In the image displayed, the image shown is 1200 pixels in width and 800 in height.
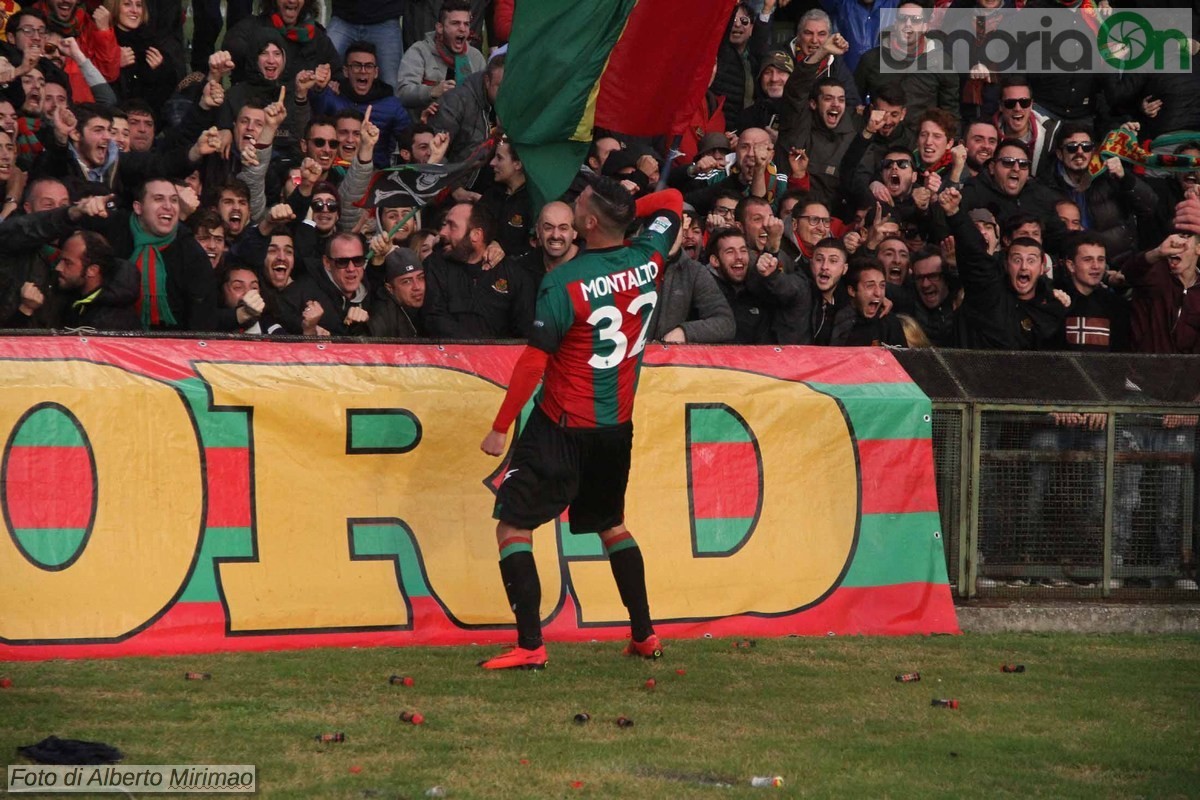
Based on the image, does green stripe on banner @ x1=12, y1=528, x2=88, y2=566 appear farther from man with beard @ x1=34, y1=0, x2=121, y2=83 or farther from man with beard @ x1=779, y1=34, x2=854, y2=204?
man with beard @ x1=779, y1=34, x2=854, y2=204

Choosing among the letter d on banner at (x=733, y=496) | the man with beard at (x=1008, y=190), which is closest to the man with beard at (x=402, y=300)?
the letter d on banner at (x=733, y=496)

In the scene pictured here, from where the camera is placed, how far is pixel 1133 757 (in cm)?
668

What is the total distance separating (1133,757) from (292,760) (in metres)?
3.37

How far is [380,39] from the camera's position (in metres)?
14.0

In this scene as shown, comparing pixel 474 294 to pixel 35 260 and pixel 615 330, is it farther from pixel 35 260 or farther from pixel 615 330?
pixel 35 260

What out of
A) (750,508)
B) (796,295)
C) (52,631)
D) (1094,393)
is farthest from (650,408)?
(52,631)

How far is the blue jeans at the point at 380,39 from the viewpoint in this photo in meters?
13.9

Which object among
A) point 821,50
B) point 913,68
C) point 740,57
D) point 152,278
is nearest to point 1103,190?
point 913,68

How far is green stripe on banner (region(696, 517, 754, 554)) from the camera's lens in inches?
366

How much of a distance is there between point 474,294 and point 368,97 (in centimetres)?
381

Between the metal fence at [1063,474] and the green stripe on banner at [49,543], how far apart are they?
492 centimetres

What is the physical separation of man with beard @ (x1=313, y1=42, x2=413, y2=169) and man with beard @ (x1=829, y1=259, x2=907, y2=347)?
4236 millimetres

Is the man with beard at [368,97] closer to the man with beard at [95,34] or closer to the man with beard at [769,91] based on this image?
the man with beard at [95,34]

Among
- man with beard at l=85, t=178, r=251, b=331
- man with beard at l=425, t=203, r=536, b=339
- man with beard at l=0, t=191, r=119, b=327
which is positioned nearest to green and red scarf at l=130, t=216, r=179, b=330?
man with beard at l=85, t=178, r=251, b=331
